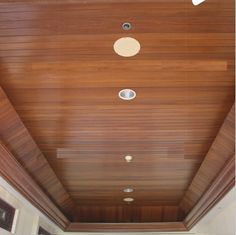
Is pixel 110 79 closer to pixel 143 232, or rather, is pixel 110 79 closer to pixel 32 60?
pixel 32 60

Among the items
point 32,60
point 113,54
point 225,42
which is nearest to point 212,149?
point 225,42

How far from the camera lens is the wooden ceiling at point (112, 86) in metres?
1.58

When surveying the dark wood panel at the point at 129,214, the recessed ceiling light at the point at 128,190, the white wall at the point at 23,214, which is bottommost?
the white wall at the point at 23,214

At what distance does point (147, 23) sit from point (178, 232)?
14.0ft

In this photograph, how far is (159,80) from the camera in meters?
2.04

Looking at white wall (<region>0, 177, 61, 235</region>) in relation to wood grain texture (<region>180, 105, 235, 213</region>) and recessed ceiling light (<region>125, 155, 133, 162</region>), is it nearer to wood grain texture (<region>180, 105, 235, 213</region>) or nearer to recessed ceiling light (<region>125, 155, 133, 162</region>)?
recessed ceiling light (<region>125, 155, 133, 162</region>)

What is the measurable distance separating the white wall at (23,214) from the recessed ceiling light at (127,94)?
1.40 metres

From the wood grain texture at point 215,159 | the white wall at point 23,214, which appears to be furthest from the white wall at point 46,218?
the wood grain texture at point 215,159

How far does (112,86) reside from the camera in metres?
2.10

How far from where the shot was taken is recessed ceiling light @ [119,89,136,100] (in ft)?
7.07

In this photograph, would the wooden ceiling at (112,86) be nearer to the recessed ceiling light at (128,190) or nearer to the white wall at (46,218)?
the white wall at (46,218)

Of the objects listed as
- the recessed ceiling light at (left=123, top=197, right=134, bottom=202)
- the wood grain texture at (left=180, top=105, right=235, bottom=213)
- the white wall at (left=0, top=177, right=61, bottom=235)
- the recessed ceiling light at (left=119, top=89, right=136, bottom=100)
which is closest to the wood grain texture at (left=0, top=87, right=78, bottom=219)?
the white wall at (left=0, top=177, right=61, bottom=235)

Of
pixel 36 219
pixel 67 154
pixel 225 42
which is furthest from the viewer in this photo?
pixel 36 219

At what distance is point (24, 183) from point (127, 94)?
1.62 meters
